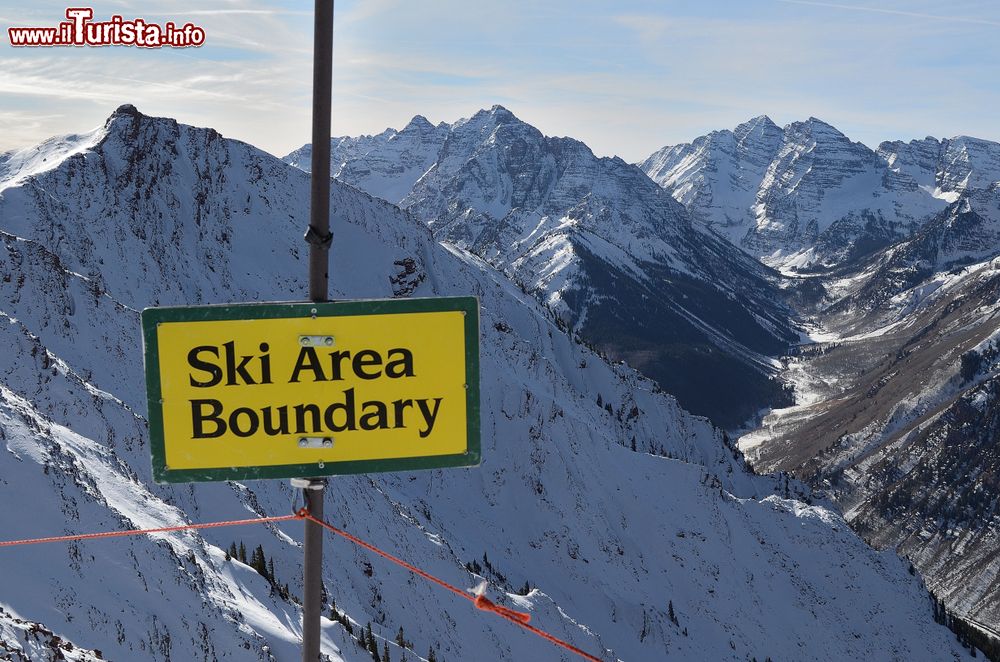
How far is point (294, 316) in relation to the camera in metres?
5.63

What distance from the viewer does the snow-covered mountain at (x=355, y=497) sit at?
21781mm

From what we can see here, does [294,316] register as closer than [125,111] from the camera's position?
Yes

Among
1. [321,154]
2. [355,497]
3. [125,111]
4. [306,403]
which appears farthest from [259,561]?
[125,111]

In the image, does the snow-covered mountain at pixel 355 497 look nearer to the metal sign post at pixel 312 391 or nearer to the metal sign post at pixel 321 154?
the metal sign post at pixel 312 391

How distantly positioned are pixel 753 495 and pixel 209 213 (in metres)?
89.2

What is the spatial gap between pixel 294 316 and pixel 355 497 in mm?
49108

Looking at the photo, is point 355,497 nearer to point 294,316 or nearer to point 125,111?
point 294,316

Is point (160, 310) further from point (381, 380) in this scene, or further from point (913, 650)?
point (913, 650)

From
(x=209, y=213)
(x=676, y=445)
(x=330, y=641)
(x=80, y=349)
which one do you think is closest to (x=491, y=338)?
(x=209, y=213)

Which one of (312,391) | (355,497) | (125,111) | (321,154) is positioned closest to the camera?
(321,154)

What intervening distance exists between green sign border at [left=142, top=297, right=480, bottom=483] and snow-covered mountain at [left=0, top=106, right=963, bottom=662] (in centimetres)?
1093

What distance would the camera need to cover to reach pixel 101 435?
3225 centimetres

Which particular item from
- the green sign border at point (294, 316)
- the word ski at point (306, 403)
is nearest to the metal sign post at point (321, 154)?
the green sign border at point (294, 316)

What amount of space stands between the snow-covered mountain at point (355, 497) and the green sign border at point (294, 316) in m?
10.9
